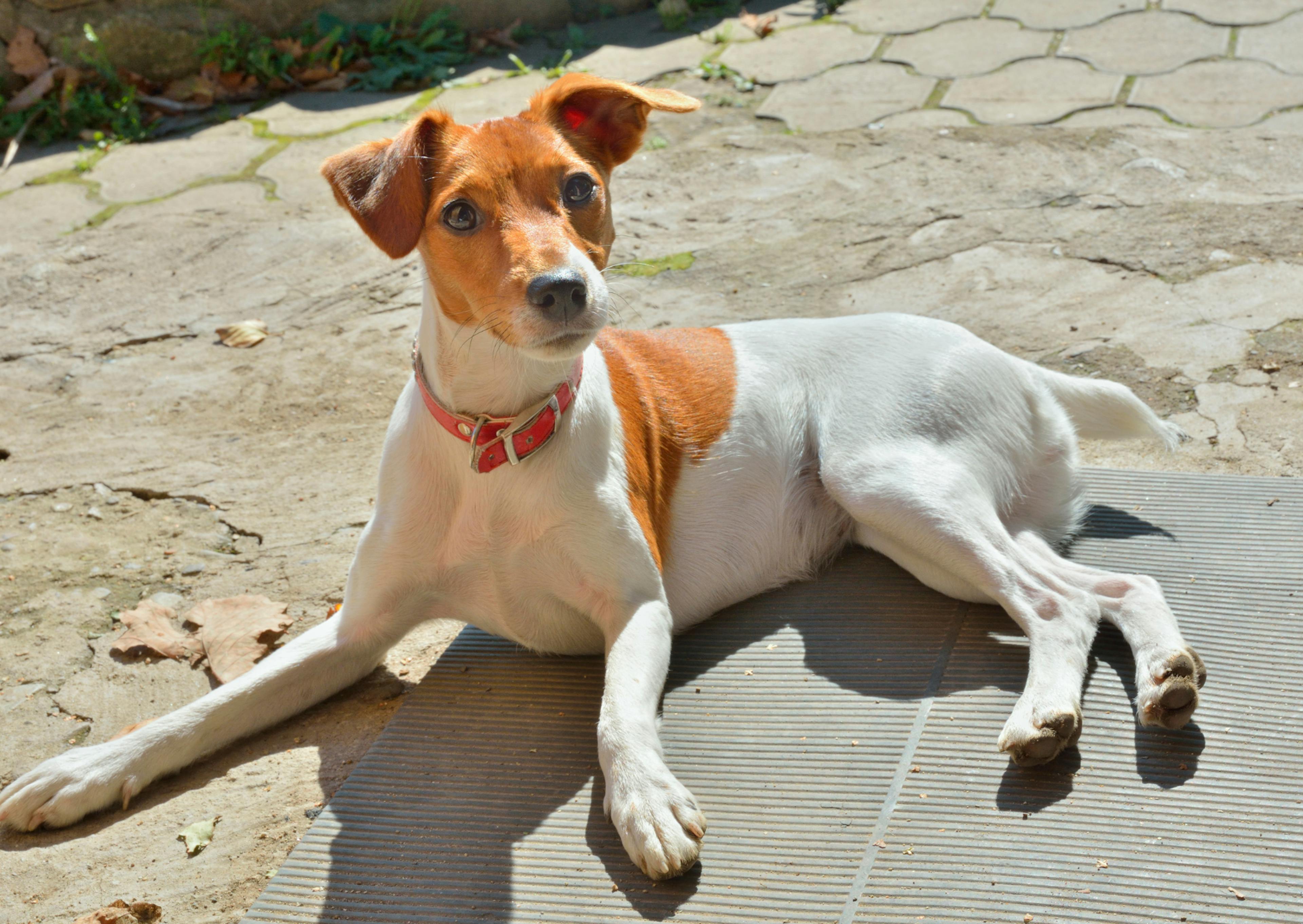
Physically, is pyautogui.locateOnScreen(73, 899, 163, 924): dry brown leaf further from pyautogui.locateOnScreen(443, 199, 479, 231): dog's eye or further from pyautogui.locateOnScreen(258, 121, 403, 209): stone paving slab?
pyautogui.locateOnScreen(258, 121, 403, 209): stone paving slab

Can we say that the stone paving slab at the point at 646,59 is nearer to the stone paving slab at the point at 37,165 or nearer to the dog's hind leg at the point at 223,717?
the stone paving slab at the point at 37,165

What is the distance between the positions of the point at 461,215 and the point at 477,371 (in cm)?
36

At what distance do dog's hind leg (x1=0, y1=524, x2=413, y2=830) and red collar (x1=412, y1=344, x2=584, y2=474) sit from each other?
0.39 meters

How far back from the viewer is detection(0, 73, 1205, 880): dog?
2.56 meters

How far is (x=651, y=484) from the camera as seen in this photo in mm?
3072

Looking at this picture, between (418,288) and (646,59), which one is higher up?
(646,59)

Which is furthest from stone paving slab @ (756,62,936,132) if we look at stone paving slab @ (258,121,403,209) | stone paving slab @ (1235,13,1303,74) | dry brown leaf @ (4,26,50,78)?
dry brown leaf @ (4,26,50,78)

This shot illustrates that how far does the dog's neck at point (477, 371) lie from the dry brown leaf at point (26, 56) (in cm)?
612

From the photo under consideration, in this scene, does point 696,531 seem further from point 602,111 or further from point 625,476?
point 602,111

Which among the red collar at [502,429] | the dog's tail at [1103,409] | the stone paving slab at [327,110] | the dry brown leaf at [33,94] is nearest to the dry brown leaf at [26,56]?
the dry brown leaf at [33,94]

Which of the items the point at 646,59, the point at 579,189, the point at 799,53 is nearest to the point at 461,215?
the point at 579,189

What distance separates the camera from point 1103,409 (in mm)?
3406

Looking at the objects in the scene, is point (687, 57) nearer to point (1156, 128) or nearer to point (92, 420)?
point (1156, 128)

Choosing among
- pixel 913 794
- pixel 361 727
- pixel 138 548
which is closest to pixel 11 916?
pixel 361 727
